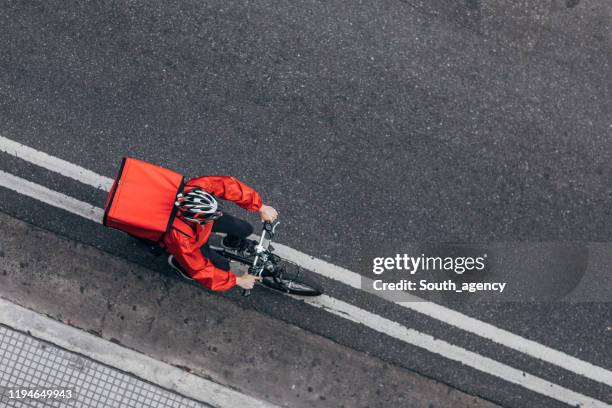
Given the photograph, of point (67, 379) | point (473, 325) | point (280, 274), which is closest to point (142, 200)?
point (280, 274)

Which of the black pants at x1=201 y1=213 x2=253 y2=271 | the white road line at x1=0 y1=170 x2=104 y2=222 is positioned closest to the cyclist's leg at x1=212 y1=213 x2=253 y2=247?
the black pants at x1=201 y1=213 x2=253 y2=271

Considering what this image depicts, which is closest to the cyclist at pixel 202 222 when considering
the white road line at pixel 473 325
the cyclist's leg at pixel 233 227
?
the cyclist's leg at pixel 233 227

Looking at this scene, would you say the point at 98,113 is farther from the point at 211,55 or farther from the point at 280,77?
the point at 280,77

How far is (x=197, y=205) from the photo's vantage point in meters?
4.71

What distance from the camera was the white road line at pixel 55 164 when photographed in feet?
21.4

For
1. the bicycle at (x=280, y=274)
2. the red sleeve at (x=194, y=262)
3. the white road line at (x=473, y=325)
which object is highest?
the white road line at (x=473, y=325)

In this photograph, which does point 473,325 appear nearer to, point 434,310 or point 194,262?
point 434,310

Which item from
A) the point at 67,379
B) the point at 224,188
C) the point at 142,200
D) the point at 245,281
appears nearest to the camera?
the point at 142,200

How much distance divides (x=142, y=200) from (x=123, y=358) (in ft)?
7.59

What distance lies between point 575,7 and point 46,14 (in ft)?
21.2

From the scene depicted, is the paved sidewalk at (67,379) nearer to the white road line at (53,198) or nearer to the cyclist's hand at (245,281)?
the white road line at (53,198)

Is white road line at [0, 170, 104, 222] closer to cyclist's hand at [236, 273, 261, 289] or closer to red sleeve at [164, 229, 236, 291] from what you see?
red sleeve at [164, 229, 236, 291]

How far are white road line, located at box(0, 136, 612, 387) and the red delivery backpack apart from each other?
1832 mm

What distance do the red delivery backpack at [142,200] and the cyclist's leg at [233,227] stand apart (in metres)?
0.93
